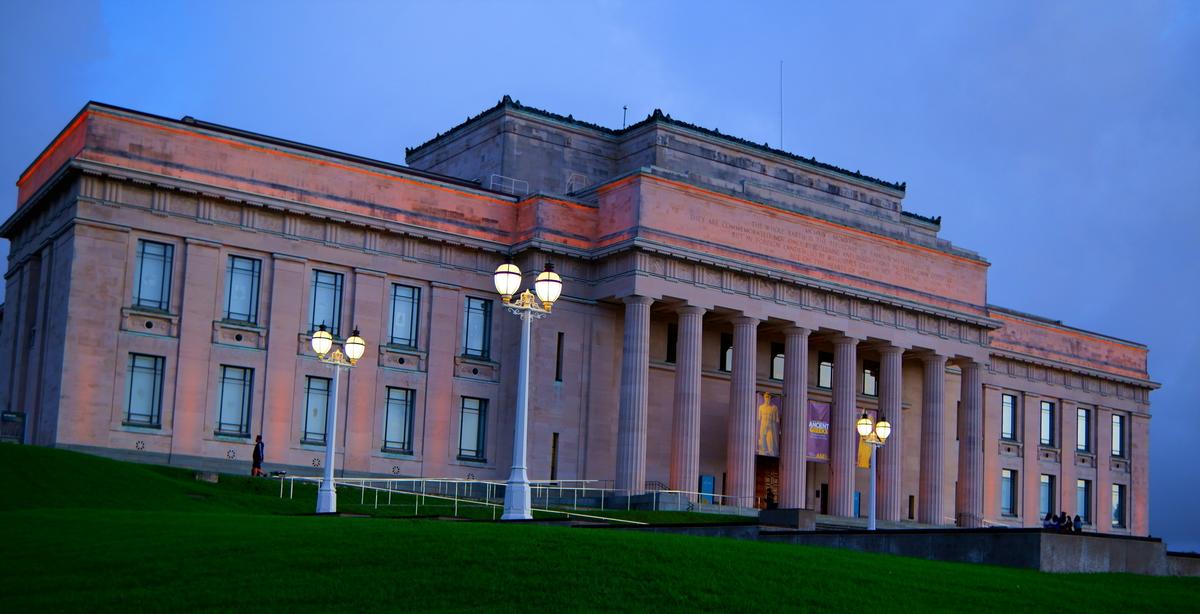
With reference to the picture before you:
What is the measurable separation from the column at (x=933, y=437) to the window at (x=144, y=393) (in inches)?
1424

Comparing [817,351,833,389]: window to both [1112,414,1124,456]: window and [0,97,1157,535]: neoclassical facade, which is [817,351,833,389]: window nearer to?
[0,97,1157,535]: neoclassical facade

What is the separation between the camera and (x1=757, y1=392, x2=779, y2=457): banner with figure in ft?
212

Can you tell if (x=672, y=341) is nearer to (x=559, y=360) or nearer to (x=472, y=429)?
(x=559, y=360)

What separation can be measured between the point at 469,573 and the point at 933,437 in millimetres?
52570

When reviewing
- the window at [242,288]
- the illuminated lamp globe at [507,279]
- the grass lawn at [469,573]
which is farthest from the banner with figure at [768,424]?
the grass lawn at [469,573]

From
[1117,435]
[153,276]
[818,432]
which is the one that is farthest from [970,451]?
[153,276]

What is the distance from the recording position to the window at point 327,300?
5641cm

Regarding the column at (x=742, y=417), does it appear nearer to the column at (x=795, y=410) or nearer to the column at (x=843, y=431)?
the column at (x=795, y=410)

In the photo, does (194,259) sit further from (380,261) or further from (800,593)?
(800,593)

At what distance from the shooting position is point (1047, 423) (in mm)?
84188

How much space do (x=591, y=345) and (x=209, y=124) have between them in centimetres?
1776

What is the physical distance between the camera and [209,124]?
5622cm

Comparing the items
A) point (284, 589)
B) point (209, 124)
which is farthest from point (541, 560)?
point (209, 124)

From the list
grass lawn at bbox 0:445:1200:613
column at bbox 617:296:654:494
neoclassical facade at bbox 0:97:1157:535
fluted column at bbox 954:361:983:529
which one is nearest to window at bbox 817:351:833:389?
neoclassical facade at bbox 0:97:1157:535
